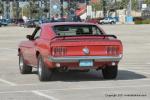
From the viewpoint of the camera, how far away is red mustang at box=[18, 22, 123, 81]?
44.4 feet

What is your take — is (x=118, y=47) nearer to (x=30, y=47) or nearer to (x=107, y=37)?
(x=107, y=37)

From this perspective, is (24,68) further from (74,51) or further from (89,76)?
(74,51)

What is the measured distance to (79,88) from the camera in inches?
494

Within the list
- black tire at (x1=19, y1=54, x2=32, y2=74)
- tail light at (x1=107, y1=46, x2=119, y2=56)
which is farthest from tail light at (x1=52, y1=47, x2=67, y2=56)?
black tire at (x1=19, y1=54, x2=32, y2=74)

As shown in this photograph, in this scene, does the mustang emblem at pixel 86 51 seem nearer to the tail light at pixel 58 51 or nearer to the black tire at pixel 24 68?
the tail light at pixel 58 51

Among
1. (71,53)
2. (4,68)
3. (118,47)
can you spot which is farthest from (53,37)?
(4,68)

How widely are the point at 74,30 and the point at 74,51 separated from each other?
128 centimetres

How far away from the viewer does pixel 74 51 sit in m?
13.6

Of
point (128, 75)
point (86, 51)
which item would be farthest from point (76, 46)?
point (128, 75)

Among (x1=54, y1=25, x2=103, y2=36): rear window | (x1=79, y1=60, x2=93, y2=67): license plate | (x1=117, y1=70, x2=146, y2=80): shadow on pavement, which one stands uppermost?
(x1=54, y1=25, x2=103, y2=36): rear window

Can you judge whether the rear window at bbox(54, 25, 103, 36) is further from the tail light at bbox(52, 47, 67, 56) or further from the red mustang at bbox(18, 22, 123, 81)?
the tail light at bbox(52, 47, 67, 56)

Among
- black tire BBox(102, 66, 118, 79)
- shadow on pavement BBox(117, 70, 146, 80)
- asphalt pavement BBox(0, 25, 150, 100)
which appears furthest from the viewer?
shadow on pavement BBox(117, 70, 146, 80)

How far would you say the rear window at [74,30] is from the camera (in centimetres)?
1469

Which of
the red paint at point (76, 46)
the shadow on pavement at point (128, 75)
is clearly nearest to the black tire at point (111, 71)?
the shadow on pavement at point (128, 75)
